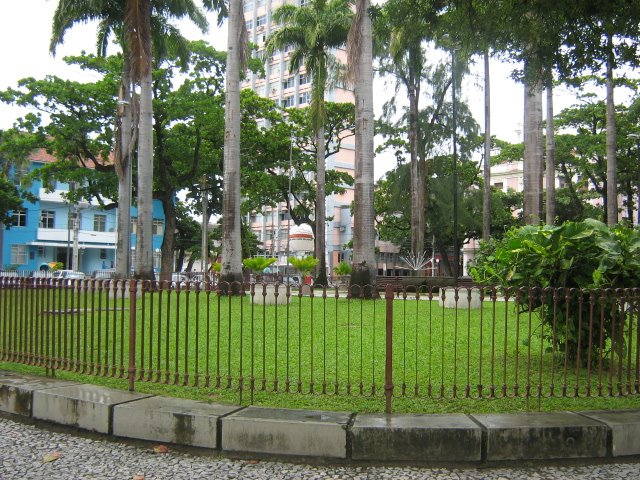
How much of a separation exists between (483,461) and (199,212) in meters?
40.2

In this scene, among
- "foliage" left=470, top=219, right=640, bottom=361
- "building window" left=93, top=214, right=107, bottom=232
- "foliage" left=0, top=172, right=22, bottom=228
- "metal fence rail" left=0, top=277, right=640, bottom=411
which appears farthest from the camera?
"building window" left=93, top=214, right=107, bottom=232

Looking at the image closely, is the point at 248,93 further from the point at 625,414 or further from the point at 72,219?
the point at 625,414

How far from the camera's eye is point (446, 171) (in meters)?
33.4

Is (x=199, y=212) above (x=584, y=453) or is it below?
above

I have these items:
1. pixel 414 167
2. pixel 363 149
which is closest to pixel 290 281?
pixel 363 149

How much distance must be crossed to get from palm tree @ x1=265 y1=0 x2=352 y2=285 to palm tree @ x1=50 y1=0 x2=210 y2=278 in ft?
15.0

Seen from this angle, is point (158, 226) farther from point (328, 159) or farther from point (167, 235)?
Answer: point (167, 235)

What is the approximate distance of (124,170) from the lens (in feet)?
66.9

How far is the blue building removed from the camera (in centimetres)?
4309

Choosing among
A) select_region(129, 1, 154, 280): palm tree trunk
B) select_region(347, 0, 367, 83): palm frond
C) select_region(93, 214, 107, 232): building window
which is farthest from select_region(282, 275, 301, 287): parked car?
select_region(93, 214, 107, 232): building window

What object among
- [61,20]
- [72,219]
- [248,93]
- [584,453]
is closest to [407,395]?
[584,453]

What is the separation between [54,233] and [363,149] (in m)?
37.2

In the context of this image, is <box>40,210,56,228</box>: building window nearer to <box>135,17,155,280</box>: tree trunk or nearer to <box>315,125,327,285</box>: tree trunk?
<box>315,125,327,285</box>: tree trunk

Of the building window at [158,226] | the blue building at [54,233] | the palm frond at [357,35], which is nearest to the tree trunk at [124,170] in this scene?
the palm frond at [357,35]
